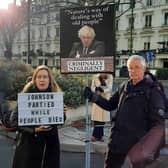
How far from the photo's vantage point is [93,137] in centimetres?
861

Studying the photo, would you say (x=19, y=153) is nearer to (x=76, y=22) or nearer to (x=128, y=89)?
(x=128, y=89)

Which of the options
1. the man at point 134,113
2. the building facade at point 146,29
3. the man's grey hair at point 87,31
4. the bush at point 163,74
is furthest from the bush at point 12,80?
the building facade at point 146,29

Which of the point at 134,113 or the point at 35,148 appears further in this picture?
the point at 35,148

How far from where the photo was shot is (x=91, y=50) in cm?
571

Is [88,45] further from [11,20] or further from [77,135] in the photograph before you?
[11,20]

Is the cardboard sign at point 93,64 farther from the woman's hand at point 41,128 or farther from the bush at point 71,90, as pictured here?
the bush at point 71,90

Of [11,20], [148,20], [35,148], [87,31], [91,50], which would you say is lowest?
[35,148]

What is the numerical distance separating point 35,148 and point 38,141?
0.09 meters

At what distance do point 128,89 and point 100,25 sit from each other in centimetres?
148

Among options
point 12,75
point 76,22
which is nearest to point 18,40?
point 12,75

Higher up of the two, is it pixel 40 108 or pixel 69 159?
pixel 40 108

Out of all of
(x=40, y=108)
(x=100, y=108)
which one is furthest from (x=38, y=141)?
(x=100, y=108)

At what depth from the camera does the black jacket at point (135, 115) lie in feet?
14.0

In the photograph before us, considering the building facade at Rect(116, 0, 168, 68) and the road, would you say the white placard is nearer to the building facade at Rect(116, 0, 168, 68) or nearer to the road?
the road
